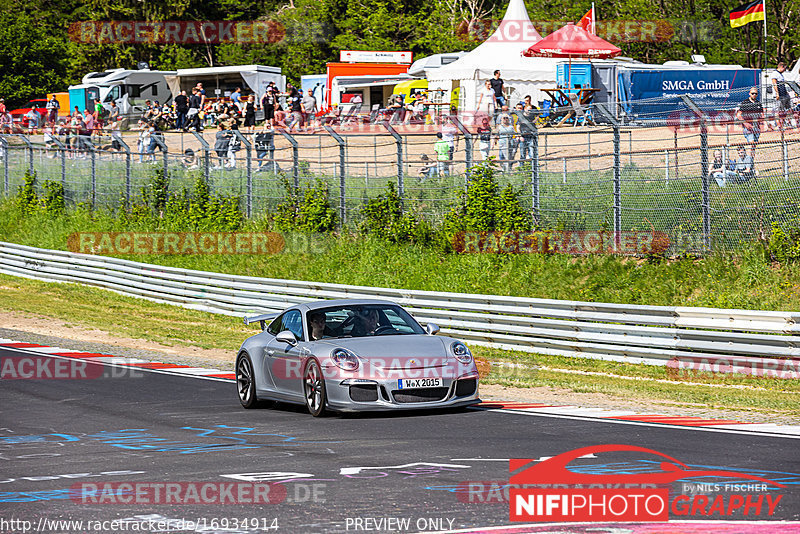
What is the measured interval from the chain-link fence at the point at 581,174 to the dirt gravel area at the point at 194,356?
18.0 ft

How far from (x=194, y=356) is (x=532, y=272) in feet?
21.7

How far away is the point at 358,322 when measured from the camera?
12602 millimetres

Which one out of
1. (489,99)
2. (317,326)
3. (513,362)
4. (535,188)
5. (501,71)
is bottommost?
(513,362)

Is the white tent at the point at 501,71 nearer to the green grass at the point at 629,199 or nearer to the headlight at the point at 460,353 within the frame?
the green grass at the point at 629,199

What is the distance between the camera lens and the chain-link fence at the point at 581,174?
1830cm

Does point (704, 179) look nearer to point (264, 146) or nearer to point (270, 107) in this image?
point (264, 146)

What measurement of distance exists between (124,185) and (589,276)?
17714 millimetres

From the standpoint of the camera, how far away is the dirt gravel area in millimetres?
12172

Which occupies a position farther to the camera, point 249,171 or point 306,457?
point 249,171

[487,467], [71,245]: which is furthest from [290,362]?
[71,245]

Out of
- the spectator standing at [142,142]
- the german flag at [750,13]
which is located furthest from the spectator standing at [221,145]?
the german flag at [750,13]

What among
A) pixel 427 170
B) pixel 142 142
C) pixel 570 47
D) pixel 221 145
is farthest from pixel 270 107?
pixel 427 170

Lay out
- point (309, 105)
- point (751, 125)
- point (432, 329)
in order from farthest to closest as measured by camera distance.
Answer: point (309, 105)
point (751, 125)
point (432, 329)

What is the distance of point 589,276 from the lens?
2045 centimetres
